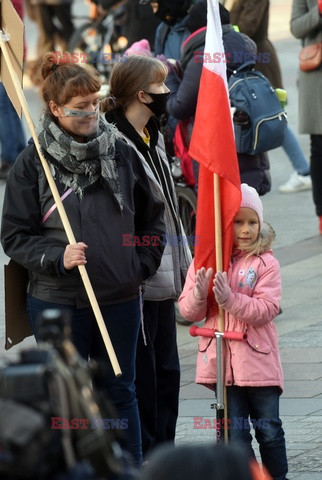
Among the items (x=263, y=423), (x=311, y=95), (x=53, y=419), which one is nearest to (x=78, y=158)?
(x=263, y=423)

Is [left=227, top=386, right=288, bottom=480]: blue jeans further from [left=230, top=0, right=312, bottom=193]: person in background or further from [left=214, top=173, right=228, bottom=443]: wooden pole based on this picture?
[left=230, top=0, right=312, bottom=193]: person in background

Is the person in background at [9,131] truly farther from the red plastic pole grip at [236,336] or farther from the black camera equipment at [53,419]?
the black camera equipment at [53,419]

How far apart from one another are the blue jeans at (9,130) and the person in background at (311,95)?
3.47m

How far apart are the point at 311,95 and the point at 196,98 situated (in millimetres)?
2849

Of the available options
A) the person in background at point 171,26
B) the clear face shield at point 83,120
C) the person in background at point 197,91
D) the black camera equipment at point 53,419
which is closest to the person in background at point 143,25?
the person in background at point 171,26

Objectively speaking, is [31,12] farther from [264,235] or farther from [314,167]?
[264,235]

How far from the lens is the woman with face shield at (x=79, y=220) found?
15.5 feet

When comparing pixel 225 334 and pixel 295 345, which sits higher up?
pixel 225 334

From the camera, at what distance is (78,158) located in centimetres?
474

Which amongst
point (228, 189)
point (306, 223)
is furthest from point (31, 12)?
point (228, 189)

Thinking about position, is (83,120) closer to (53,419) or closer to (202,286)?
(202,286)

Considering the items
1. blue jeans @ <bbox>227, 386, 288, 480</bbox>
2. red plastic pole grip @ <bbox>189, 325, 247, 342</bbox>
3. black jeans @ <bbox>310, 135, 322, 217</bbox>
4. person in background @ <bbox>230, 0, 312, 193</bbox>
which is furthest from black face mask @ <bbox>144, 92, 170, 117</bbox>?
black jeans @ <bbox>310, 135, 322, 217</bbox>

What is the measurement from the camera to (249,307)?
4859 mm

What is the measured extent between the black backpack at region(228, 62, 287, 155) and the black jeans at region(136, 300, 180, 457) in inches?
83.0
